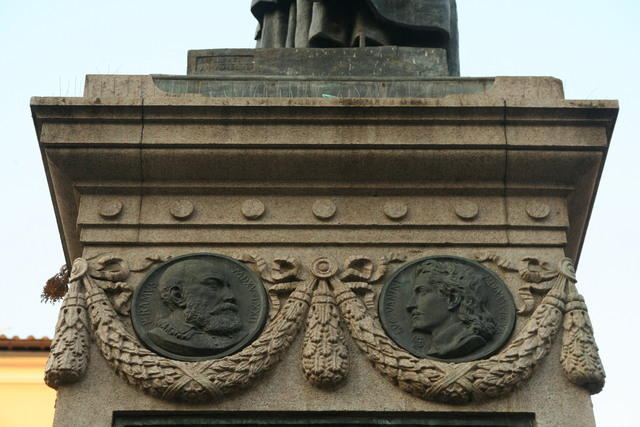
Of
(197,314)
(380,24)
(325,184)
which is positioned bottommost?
(197,314)

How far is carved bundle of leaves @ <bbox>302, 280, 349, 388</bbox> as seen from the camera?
8.95 meters

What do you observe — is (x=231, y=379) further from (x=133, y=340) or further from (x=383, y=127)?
(x=383, y=127)

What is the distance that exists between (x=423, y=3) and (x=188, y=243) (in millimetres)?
3178

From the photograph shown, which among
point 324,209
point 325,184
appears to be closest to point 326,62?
point 325,184

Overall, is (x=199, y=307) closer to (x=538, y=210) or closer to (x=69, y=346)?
(x=69, y=346)

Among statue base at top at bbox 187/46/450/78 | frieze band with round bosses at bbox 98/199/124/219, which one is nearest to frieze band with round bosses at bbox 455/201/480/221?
statue base at top at bbox 187/46/450/78

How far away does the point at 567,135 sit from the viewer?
9891 mm

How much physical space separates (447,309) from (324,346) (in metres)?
0.87

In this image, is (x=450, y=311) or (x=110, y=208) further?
(x=110, y=208)

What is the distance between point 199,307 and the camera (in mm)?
9211

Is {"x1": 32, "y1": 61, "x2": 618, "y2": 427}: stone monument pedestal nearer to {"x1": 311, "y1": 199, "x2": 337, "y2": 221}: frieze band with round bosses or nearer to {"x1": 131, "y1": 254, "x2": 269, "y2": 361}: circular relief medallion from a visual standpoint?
{"x1": 311, "y1": 199, "x2": 337, "y2": 221}: frieze band with round bosses

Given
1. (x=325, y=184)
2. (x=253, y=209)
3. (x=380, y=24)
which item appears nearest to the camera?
(x=253, y=209)

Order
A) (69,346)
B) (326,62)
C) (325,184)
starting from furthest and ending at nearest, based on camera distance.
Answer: (326,62)
(325,184)
(69,346)

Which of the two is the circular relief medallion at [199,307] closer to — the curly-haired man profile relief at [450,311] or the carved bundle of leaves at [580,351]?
the curly-haired man profile relief at [450,311]
